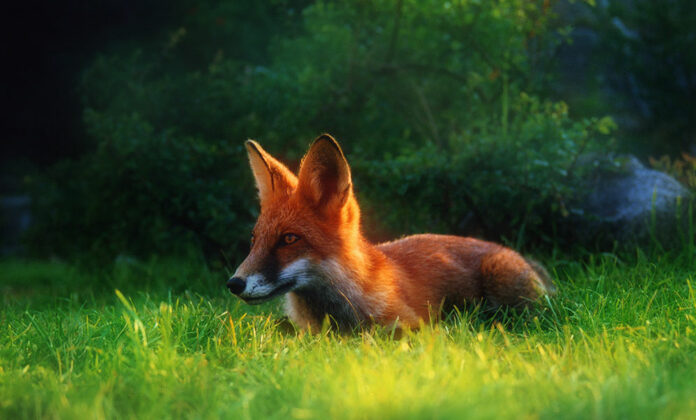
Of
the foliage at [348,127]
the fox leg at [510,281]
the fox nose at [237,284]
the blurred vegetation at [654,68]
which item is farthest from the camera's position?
the blurred vegetation at [654,68]

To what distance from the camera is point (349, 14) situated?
7594 mm

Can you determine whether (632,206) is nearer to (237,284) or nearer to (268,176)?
(268,176)

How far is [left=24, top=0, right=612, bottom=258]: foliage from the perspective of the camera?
6254 millimetres

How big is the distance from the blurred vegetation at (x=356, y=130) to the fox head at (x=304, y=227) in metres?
2.02

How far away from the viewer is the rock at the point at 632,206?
6.10 metres

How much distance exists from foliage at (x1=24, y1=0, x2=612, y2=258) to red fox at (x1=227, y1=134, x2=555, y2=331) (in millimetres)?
1576

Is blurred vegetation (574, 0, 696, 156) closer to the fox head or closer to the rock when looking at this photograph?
the rock

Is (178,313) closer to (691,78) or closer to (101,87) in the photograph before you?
(101,87)

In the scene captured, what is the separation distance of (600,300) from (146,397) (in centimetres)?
282

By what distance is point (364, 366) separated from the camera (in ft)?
9.77

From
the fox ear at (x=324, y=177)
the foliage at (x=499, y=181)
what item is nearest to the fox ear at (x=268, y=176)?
the fox ear at (x=324, y=177)

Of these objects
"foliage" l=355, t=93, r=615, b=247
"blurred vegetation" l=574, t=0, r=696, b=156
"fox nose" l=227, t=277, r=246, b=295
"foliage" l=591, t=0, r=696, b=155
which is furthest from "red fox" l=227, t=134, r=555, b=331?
"foliage" l=591, t=0, r=696, b=155

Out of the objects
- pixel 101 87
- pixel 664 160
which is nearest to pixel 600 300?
pixel 664 160

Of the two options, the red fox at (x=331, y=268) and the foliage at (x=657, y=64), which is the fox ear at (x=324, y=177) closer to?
the red fox at (x=331, y=268)
